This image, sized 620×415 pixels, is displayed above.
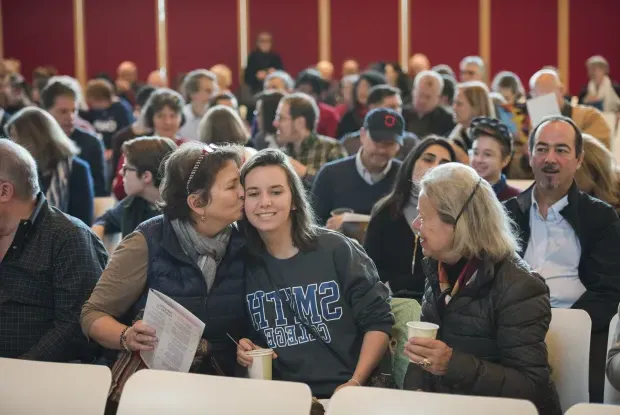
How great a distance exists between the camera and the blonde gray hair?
2795 mm

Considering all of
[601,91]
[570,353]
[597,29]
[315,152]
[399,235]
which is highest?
[597,29]

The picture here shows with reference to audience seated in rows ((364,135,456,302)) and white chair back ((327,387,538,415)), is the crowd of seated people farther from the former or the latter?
white chair back ((327,387,538,415))

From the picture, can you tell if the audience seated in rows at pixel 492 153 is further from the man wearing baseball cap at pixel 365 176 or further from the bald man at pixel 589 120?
the bald man at pixel 589 120

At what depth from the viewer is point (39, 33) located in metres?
16.9

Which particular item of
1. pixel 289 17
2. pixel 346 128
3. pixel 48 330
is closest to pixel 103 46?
pixel 289 17

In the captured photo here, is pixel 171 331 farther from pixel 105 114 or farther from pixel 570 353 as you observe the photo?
pixel 105 114

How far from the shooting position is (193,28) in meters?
16.8

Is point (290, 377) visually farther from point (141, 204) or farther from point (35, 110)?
point (35, 110)

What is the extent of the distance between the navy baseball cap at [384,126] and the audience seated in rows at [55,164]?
5.30ft

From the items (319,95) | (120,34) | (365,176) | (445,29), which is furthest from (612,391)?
(120,34)

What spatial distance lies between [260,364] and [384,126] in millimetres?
2481

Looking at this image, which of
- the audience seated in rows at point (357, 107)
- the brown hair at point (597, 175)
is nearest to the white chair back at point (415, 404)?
the brown hair at point (597, 175)

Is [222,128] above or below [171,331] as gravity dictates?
above

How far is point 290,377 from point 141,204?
1587 millimetres
